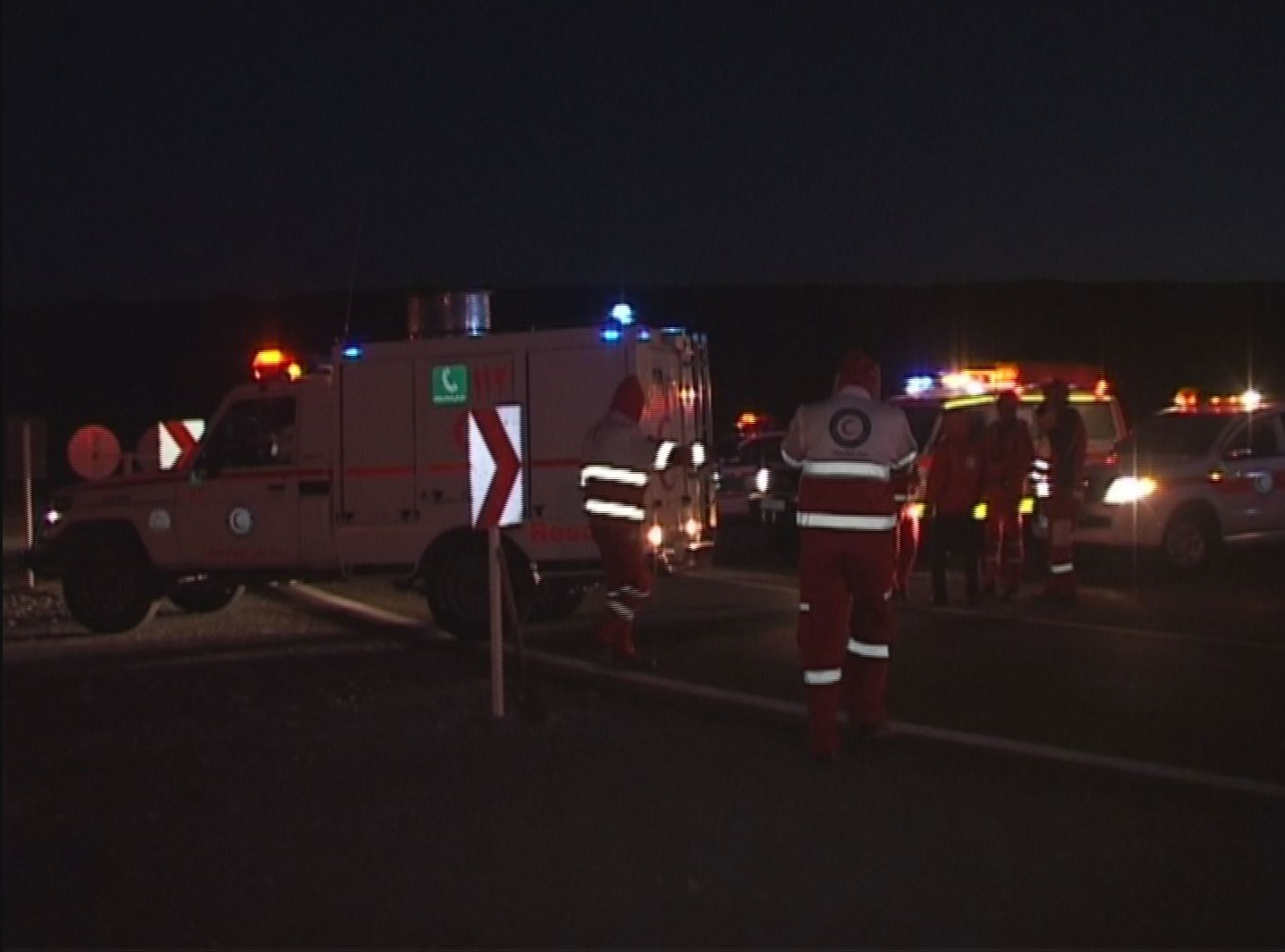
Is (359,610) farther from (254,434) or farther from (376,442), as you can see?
(376,442)

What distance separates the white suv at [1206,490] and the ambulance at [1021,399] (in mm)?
969

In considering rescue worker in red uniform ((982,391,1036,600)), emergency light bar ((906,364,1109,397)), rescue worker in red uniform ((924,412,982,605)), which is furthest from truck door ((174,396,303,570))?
emergency light bar ((906,364,1109,397))

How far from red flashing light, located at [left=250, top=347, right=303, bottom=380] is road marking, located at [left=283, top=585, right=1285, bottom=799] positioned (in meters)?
3.31

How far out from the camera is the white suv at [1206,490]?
18.7m

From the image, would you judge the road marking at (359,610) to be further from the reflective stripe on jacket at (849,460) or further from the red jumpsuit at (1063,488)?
the reflective stripe on jacket at (849,460)

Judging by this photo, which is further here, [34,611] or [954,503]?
[34,611]

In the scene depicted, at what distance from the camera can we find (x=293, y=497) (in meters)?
14.5

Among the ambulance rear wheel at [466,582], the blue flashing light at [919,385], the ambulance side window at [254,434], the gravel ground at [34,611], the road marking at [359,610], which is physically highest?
the blue flashing light at [919,385]

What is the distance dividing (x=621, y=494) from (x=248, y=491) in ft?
13.7

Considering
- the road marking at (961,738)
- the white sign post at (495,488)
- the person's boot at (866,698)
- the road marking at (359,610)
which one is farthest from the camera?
the road marking at (359,610)

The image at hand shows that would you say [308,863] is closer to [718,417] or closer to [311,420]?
[311,420]

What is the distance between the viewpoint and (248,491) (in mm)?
14570

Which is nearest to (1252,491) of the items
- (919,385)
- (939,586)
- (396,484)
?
(919,385)

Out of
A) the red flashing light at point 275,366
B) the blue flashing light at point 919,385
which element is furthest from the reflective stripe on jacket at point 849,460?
the blue flashing light at point 919,385
